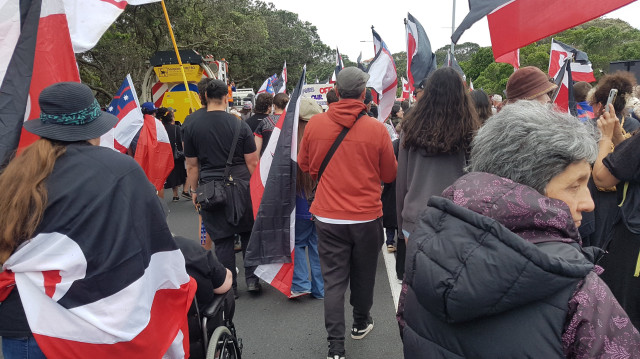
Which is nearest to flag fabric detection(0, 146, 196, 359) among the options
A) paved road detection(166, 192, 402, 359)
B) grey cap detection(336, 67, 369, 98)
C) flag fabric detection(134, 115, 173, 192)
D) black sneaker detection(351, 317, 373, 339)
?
grey cap detection(336, 67, 369, 98)

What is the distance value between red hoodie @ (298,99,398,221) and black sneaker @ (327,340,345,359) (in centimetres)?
88

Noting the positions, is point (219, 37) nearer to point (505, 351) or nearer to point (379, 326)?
point (379, 326)

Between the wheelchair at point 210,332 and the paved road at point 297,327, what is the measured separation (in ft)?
2.79

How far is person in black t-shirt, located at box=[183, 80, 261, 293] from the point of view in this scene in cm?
393

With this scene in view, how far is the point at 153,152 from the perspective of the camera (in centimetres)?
539

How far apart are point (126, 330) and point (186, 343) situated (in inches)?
17.5

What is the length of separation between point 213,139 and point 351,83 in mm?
1499

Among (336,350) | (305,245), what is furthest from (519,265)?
(305,245)

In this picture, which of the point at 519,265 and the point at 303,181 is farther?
the point at 303,181

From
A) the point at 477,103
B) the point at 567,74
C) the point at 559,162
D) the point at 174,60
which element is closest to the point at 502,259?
the point at 559,162

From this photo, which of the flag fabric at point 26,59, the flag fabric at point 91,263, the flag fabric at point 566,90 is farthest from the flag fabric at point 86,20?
the flag fabric at point 566,90

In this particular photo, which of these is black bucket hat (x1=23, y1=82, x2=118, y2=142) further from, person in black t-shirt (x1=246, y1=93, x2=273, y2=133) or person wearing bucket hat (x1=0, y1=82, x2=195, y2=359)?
person in black t-shirt (x1=246, y1=93, x2=273, y2=133)

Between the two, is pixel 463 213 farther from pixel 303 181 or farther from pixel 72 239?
pixel 303 181

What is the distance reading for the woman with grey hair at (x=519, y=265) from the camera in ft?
3.43
